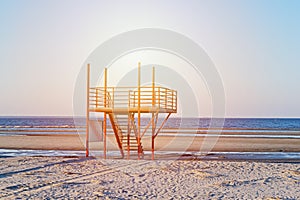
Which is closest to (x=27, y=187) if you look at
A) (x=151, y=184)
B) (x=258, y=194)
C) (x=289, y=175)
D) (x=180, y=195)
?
(x=151, y=184)

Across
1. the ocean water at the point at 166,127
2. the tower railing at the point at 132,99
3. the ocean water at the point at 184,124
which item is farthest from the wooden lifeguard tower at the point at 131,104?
the ocean water at the point at 184,124

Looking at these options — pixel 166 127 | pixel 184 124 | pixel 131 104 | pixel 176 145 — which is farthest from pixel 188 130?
pixel 131 104

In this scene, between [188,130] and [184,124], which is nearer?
[188,130]

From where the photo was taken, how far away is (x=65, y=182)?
42.8ft

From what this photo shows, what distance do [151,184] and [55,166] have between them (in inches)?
224

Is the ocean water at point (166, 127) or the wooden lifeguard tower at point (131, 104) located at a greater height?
the wooden lifeguard tower at point (131, 104)

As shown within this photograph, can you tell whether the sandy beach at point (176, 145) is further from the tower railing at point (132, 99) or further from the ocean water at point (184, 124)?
the ocean water at point (184, 124)

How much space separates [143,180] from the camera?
13648mm

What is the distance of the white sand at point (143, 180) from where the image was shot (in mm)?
11344

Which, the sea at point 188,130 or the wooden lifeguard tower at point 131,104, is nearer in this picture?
the wooden lifeguard tower at point 131,104

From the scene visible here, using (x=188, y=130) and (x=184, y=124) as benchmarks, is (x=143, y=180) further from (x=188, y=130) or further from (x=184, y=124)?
(x=184, y=124)

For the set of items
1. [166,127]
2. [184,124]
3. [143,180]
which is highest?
[143,180]

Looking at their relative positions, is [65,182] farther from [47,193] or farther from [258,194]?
[258,194]

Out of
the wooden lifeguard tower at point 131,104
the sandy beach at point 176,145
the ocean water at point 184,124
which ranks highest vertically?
the wooden lifeguard tower at point 131,104
